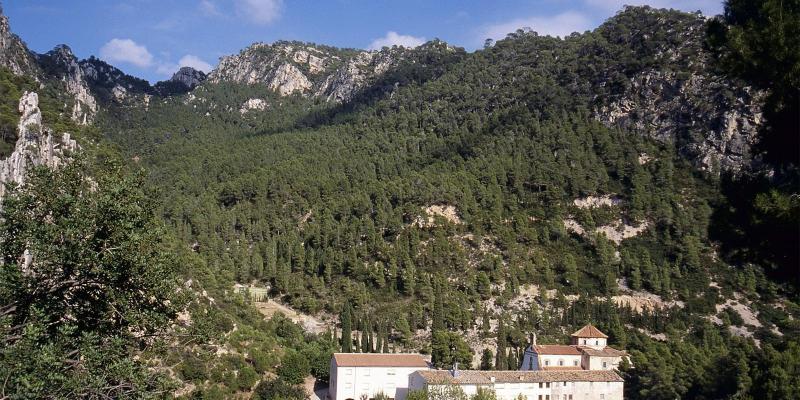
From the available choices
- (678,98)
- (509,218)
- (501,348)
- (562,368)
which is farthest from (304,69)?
(562,368)

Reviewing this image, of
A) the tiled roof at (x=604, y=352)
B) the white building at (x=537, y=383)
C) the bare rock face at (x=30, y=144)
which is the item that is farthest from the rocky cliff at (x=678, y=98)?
the bare rock face at (x=30, y=144)

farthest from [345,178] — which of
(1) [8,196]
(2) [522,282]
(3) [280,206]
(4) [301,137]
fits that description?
(1) [8,196]

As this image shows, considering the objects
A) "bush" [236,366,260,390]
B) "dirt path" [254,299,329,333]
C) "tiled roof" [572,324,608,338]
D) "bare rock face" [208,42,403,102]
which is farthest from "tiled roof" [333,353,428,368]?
"bare rock face" [208,42,403,102]

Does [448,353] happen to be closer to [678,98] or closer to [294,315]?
[294,315]

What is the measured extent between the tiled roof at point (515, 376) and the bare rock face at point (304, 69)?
125345mm

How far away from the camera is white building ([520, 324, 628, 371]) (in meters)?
49.3

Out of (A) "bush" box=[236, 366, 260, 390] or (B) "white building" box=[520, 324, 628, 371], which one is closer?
(A) "bush" box=[236, 366, 260, 390]

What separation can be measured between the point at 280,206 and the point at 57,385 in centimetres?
7708

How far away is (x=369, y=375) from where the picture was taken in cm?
4416

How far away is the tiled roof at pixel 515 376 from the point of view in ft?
133

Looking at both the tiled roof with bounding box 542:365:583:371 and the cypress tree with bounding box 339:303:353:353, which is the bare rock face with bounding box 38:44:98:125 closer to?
the cypress tree with bounding box 339:303:353:353

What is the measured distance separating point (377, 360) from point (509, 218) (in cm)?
3992

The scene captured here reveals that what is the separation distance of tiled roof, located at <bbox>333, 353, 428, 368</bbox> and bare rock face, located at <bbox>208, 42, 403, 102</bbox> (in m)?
122

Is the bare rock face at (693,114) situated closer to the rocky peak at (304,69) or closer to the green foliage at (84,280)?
the rocky peak at (304,69)
